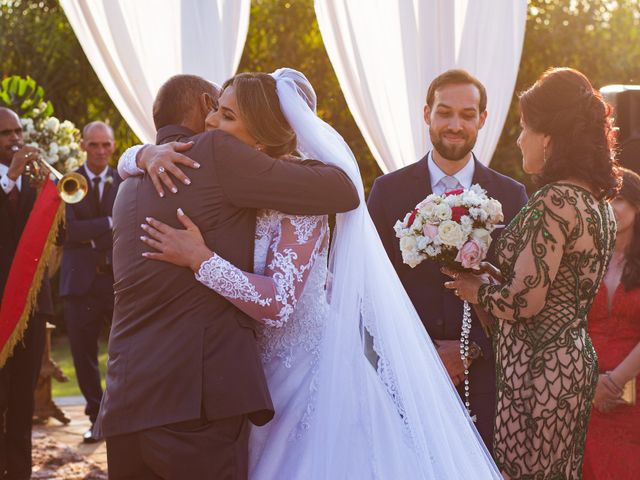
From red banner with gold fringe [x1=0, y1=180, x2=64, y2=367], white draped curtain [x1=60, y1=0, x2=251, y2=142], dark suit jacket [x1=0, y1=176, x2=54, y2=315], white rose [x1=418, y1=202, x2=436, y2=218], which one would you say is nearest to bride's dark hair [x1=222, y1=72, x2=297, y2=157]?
white rose [x1=418, y1=202, x2=436, y2=218]

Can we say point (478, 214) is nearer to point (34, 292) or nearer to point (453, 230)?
point (453, 230)

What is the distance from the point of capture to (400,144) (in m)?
5.42

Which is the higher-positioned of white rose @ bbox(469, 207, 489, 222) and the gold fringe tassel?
white rose @ bbox(469, 207, 489, 222)

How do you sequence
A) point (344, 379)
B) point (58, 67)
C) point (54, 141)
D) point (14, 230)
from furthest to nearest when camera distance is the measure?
point (58, 67), point (54, 141), point (14, 230), point (344, 379)

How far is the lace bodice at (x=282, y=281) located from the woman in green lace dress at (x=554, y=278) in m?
0.63

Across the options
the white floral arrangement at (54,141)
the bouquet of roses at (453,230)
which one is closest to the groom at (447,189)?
the bouquet of roses at (453,230)

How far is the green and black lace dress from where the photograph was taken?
10.8 feet

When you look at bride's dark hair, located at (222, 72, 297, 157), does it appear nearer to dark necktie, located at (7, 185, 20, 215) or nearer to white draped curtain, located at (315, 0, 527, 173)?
white draped curtain, located at (315, 0, 527, 173)

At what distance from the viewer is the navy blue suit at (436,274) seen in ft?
13.5

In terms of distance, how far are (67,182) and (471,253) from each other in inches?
136

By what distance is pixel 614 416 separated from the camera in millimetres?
4246

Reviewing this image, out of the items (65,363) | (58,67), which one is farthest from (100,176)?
(58,67)

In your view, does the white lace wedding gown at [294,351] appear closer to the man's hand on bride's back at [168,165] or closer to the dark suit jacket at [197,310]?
the dark suit jacket at [197,310]

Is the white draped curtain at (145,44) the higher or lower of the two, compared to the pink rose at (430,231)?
higher
